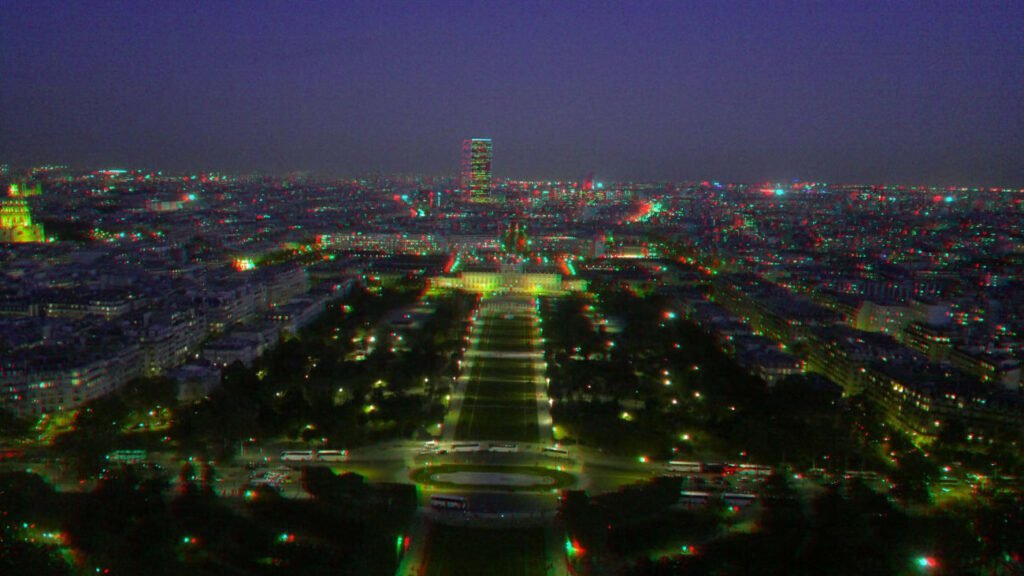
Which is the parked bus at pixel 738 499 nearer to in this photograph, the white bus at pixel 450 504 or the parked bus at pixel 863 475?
the parked bus at pixel 863 475

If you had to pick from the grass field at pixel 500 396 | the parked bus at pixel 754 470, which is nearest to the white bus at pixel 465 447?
the grass field at pixel 500 396

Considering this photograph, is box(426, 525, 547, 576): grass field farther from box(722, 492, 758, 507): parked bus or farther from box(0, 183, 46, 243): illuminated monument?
box(0, 183, 46, 243): illuminated monument

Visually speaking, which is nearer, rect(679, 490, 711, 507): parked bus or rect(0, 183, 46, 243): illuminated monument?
rect(679, 490, 711, 507): parked bus

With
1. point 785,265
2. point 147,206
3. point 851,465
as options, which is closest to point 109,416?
point 851,465

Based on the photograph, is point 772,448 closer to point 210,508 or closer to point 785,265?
point 210,508

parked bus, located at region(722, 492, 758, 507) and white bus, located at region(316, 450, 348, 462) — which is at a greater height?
parked bus, located at region(722, 492, 758, 507)

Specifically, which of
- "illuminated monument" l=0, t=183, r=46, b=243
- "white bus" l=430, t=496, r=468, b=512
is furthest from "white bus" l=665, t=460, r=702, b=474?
"illuminated monument" l=0, t=183, r=46, b=243
